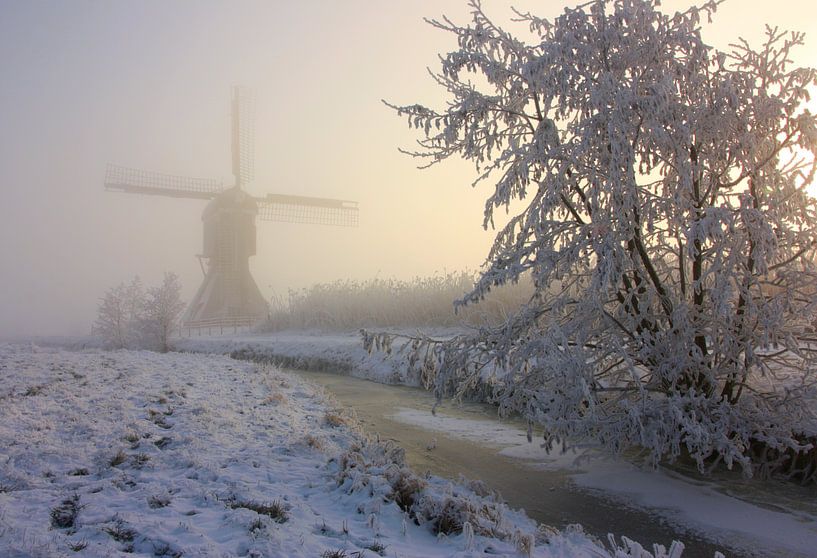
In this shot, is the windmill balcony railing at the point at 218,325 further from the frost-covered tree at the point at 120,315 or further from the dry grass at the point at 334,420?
the dry grass at the point at 334,420

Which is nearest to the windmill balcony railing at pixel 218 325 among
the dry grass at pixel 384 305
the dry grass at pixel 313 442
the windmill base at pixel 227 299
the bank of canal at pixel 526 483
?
the windmill base at pixel 227 299

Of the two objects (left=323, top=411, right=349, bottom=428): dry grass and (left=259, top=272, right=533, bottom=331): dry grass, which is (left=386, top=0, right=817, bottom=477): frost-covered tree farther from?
(left=259, top=272, right=533, bottom=331): dry grass

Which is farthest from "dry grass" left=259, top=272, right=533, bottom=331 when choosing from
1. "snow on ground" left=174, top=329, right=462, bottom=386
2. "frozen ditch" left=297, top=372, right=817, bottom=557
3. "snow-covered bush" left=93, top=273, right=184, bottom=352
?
"frozen ditch" left=297, top=372, right=817, bottom=557

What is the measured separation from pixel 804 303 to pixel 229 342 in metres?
22.5

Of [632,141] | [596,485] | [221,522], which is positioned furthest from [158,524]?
[632,141]

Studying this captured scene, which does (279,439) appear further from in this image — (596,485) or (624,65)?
(624,65)

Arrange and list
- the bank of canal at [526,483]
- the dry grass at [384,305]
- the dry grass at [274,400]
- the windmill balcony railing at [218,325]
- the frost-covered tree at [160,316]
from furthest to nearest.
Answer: the windmill balcony railing at [218,325], the frost-covered tree at [160,316], the dry grass at [384,305], the dry grass at [274,400], the bank of canal at [526,483]

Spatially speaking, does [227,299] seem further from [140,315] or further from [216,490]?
[216,490]

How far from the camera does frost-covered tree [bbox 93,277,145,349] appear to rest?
28.8 m

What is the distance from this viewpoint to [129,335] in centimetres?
2870

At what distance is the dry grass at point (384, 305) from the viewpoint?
20269 millimetres

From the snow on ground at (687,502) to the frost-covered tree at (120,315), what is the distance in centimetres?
2528

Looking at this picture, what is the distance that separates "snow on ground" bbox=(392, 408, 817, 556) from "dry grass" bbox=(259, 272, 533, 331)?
35.7 feet

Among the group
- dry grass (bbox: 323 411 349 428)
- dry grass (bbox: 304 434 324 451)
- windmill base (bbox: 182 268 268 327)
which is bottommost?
dry grass (bbox: 323 411 349 428)
